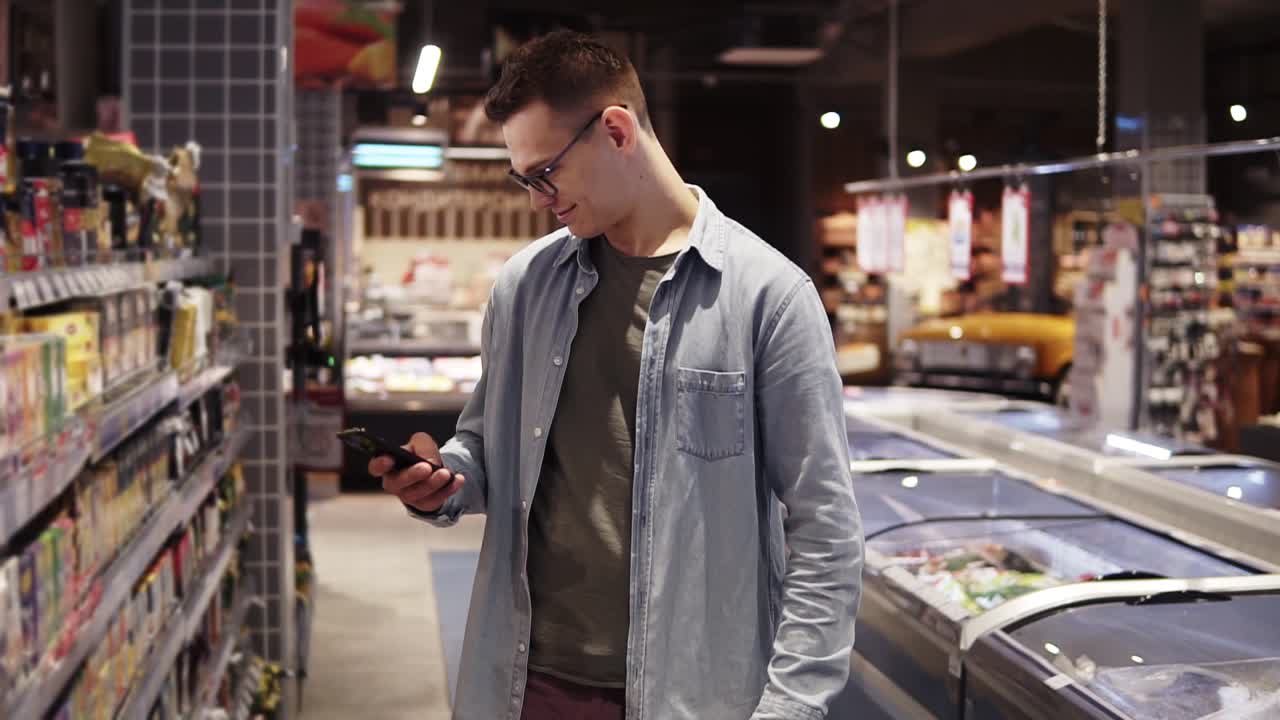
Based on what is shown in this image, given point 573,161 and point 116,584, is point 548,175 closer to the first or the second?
point 573,161

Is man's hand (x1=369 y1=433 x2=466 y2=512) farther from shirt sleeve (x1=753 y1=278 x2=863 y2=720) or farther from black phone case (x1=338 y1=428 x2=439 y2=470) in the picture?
shirt sleeve (x1=753 y1=278 x2=863 y2=720)

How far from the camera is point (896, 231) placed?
880 cm

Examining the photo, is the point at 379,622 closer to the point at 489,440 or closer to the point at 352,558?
the point at 352,558

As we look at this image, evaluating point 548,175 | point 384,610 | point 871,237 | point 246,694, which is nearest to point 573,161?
point 548,175

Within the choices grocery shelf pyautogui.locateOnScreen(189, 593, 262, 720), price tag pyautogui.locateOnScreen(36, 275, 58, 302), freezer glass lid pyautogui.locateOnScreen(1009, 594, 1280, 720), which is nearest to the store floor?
grocery shelf pyautogui.locateOnScreen(189, 593, 262, 720)

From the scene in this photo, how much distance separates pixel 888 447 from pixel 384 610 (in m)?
2.81

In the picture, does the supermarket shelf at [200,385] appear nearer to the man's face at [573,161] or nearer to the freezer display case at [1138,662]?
the man's face at [573,161]

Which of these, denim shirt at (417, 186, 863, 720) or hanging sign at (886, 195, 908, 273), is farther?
hanging sign at (886, 195, 908, 273)

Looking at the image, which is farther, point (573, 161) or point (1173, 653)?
point (1173, 653)

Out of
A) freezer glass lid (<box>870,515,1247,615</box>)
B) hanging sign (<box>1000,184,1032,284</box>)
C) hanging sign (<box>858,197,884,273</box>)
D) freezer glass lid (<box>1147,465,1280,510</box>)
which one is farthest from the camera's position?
hanging sign (<box>858,197,884,273</box>)

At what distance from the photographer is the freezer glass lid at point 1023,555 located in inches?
140

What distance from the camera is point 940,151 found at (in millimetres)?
14641

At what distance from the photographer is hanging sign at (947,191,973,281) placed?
8281 mm

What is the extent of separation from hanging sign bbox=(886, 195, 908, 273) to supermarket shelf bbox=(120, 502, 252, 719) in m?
5.13
